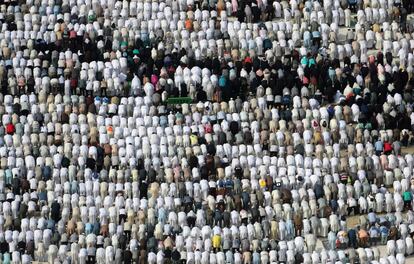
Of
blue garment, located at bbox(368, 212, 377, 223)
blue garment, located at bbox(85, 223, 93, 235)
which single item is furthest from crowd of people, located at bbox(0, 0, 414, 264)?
blue garment, located at bbox(368, 212, 377, 223)

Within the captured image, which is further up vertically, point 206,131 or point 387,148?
point 206,131

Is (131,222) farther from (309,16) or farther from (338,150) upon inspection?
(309,16)

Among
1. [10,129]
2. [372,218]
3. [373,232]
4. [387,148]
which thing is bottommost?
[373,232]

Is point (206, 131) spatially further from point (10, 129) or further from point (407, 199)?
point (407, 199)

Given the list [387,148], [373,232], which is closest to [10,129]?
[387,148]

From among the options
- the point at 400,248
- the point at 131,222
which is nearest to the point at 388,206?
the point at 400,248

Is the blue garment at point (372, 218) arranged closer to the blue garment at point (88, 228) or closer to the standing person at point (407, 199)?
the standing person at point (407, 199)

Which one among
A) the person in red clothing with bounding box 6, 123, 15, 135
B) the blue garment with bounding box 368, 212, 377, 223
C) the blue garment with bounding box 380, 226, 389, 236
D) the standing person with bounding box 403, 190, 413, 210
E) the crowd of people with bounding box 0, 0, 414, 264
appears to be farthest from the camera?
the person in red clothing with bounding box 6, 123, 15, 135

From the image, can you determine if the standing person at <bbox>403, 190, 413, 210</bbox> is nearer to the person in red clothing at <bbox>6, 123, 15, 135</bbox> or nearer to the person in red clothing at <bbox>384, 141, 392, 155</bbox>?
the person in red clothing at <bbox>384, 141, 392, 155</bbox>
